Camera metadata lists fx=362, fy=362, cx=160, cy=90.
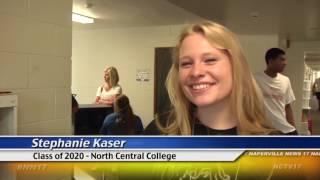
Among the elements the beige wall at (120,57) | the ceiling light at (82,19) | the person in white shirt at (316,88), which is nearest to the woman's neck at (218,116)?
the ceiling light at (82,19)

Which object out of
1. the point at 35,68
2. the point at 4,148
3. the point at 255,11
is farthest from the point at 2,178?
the point at 255,11

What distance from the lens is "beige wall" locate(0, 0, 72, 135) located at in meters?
1.02

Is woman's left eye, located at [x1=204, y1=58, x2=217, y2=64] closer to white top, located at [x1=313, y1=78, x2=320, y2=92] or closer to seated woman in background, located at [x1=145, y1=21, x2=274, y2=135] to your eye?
seated woman in background, located at [x1=145, y1=21, x2=274, y2=135]

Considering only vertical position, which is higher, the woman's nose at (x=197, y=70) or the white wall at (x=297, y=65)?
the white wall at (x=297, y=65)

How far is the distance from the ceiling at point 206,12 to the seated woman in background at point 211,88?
2.29 metres

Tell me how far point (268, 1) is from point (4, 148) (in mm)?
3149

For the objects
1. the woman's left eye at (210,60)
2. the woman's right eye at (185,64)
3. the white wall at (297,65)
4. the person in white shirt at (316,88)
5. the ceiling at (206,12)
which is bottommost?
the person in white shirt at (316,88)

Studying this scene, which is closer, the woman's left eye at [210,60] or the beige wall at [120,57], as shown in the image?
the woman's left eye at [210,60]

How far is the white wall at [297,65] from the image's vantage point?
674 cm

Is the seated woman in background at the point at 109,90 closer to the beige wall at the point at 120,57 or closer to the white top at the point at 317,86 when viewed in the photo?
the beige wall at the point at 120,57

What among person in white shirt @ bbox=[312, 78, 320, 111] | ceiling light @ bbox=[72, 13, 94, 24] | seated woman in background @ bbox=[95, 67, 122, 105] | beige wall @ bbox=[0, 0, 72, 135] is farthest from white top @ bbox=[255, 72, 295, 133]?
person in white shirt @ bbox=[312, 78, 320, 111]

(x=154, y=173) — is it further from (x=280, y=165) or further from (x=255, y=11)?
(x=255, y=11)

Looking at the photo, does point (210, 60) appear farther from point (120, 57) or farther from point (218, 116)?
point (120, 57)

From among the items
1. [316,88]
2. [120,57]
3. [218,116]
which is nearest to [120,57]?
[120,57]
